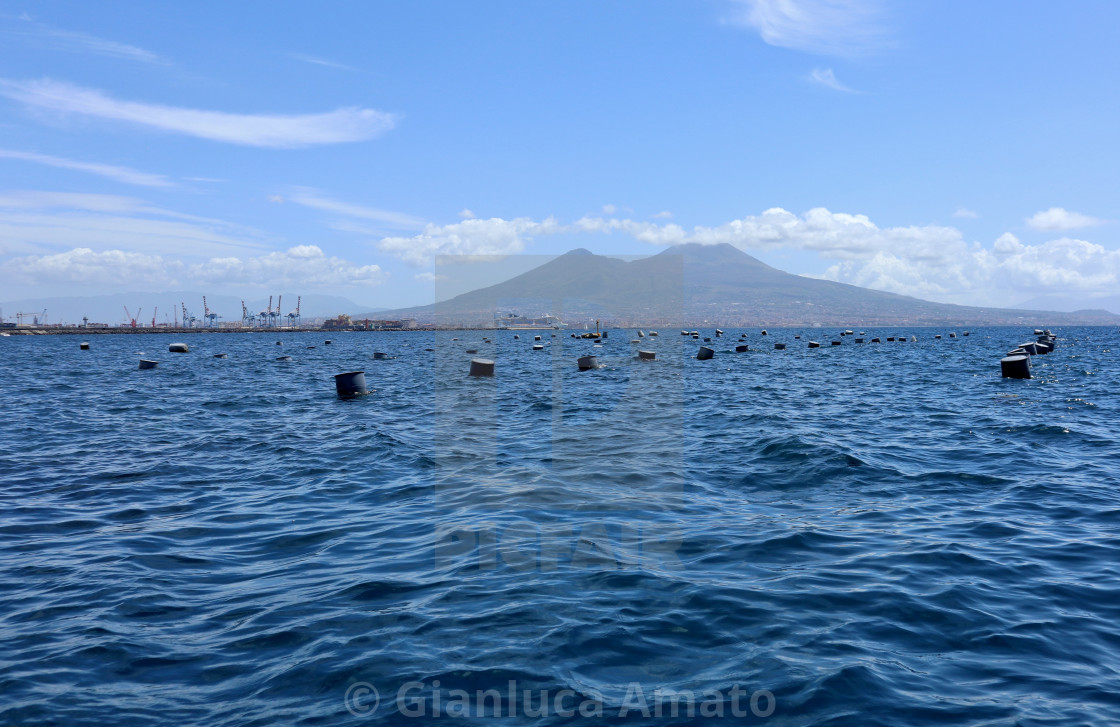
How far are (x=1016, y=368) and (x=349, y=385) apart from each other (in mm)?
33973

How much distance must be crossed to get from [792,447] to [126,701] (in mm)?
14192

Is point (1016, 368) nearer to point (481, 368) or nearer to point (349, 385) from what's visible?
point (481, 368)

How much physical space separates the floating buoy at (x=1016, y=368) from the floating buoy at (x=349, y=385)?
1304 inches

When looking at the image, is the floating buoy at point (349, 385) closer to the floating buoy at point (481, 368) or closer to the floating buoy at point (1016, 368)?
the floating buoy at point (481, 368)

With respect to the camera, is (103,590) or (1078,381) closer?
(103,590)

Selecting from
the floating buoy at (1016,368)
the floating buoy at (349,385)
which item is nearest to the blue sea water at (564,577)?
the floating buoy at (349,385)

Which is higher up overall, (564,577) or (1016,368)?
(1016,368)

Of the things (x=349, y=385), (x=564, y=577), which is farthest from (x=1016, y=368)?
(x=564, y=577)

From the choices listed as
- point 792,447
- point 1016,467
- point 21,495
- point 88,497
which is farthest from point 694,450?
point 21,495

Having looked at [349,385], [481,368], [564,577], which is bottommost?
[564,577]

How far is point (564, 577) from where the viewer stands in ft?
26.5

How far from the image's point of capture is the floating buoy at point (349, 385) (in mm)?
28922

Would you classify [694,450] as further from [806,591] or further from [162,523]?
[162,523]

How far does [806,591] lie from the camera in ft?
25.0
